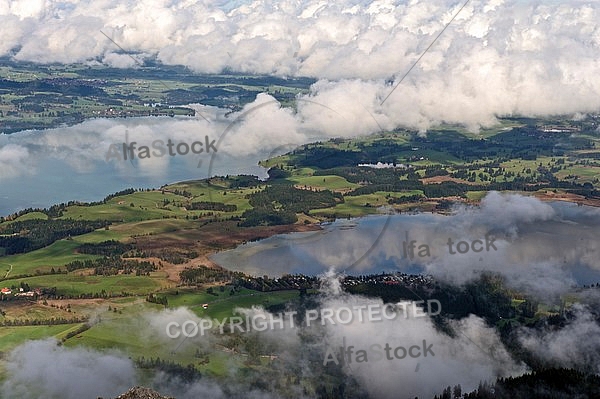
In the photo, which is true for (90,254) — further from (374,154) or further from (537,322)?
(374,154)

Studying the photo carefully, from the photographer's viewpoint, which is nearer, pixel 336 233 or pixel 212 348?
pixel 212 348

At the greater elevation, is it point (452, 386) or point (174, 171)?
point (174, 171)

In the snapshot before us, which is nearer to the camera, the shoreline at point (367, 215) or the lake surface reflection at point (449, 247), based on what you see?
the lake surface reflection at point (449, 247)

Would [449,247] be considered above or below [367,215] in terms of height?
below

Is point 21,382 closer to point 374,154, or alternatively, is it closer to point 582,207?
point 582,207

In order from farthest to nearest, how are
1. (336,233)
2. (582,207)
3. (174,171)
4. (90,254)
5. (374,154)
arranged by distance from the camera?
(374,154), (174,171), (582,207), (336,233), (90,254)

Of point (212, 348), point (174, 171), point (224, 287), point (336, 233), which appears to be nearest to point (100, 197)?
point (174, 171)

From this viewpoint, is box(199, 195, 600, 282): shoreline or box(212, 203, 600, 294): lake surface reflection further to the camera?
box(199, 195, 600, 282): shoreline

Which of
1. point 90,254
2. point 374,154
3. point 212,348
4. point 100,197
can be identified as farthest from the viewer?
point 374,154

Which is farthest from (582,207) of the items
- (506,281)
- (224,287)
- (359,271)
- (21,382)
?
(21,382)

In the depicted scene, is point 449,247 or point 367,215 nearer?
point 449,247
